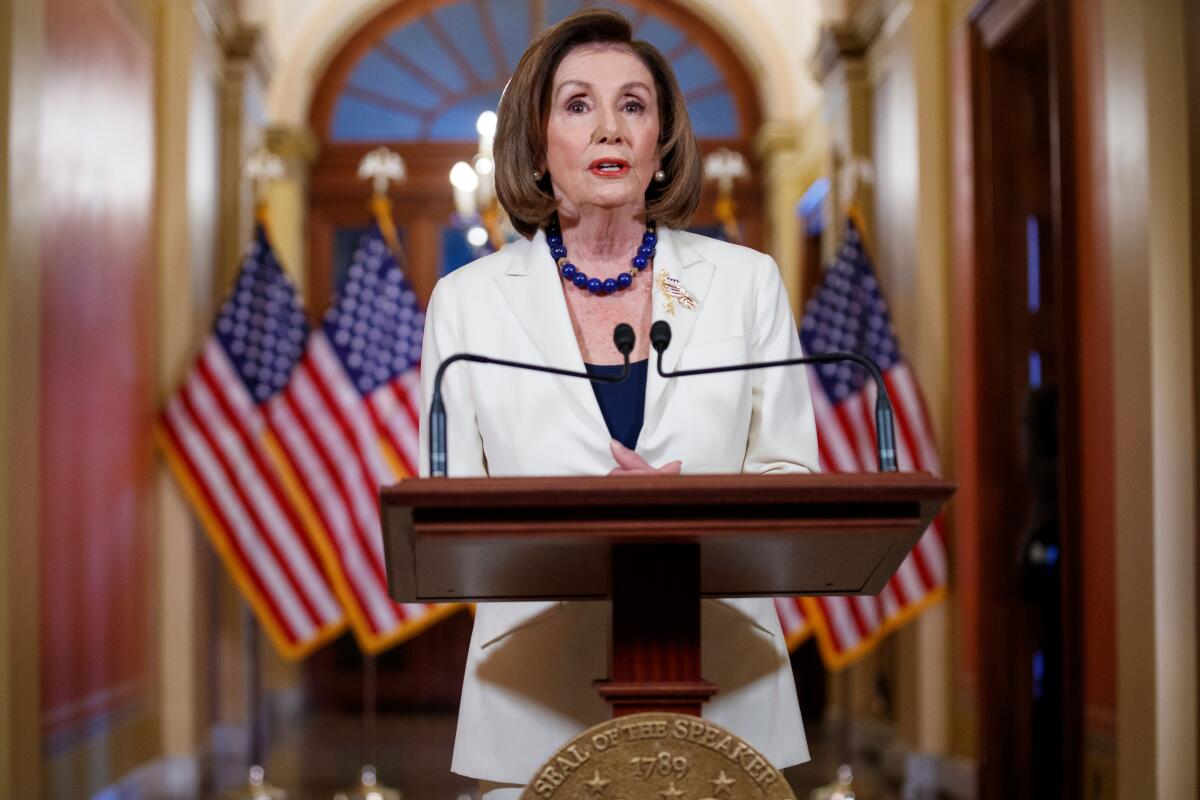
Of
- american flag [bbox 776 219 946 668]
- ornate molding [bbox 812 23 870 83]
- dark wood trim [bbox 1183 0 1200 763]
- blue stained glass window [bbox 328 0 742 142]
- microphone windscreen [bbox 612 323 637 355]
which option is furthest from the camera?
blue stained glass window [bbox 328 0 742 142]

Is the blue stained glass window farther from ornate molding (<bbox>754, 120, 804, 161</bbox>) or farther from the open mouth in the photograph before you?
the open mouth

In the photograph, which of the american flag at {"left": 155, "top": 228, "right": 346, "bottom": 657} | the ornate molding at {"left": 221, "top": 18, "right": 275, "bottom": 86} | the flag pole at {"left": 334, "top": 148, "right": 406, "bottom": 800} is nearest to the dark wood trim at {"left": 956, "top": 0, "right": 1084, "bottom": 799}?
the flag pole at {"left": 334, "top": 148, "right": 406, "bottom": 800}

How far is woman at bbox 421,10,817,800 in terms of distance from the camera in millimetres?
2104

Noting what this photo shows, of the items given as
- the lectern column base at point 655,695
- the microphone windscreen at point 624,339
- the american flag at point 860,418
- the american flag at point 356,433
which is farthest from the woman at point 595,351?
the american flag at point 356,433

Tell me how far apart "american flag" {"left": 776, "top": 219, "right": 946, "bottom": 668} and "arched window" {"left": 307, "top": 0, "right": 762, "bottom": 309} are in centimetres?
435

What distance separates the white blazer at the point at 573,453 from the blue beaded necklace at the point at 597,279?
82mm

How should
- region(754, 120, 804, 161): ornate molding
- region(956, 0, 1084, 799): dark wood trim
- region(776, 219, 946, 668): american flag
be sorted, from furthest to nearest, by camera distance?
1. region(754, 120, 804, 161): ornate molding
2. region(776, 219, 946, 668): american flag
3. region(956, 0, 1084, 799): dark wood trim

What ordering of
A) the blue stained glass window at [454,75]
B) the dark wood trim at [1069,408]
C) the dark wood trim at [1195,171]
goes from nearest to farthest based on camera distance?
the dark wood trim at [1195,171], the dark wood trim at [1069,408], the blue stained glass window at [454,75]

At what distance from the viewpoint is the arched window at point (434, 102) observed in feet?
37.4

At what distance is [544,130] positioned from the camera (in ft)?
7.83

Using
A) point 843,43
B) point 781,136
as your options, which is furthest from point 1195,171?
point 781,136

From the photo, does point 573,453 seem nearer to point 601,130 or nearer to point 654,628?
point 654,628

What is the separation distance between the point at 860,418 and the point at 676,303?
4.89 meters

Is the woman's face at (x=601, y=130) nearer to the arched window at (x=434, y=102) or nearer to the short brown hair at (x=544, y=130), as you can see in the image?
the short brown hair at (x=544, y=130)
